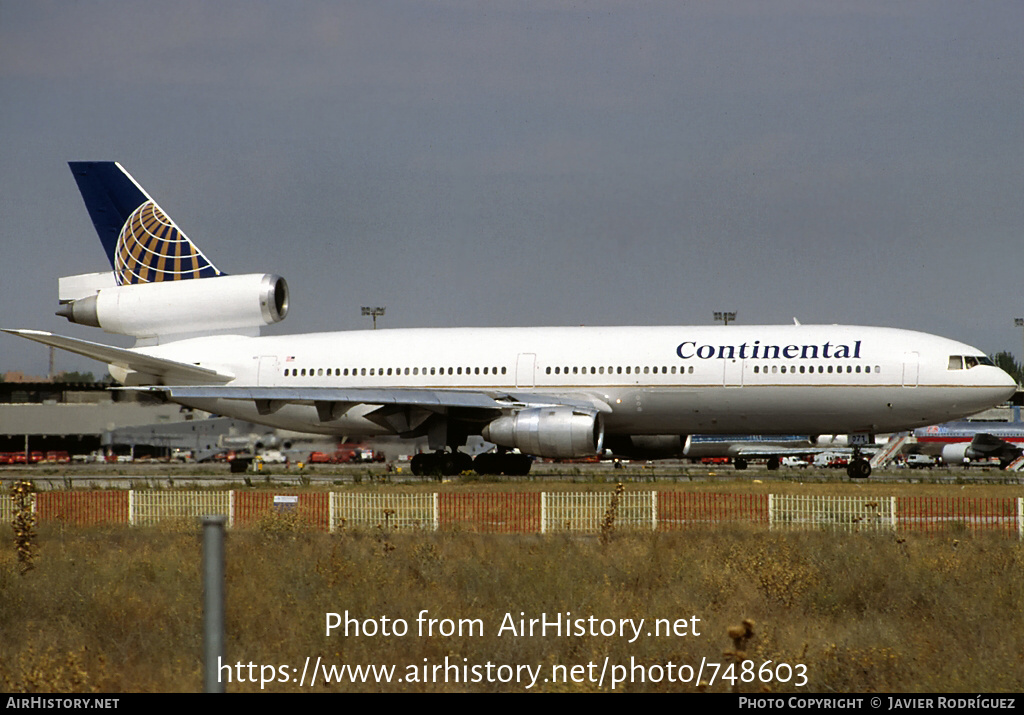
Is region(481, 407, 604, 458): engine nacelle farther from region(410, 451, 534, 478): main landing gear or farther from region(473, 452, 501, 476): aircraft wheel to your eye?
region(473, 452, 501, 476): aircraft wheel

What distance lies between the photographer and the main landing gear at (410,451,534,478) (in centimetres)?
3647

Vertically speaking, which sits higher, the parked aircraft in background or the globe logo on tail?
the globe logo on tail

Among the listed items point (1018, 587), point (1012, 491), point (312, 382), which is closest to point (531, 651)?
point (1018, 587)

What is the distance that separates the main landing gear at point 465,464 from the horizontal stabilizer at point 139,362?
798 cm

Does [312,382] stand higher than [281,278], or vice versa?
[281,278]

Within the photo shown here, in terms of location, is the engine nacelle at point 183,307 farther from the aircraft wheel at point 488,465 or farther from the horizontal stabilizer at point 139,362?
the aircraft wheel at point 488,465

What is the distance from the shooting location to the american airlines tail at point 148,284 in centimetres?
4031

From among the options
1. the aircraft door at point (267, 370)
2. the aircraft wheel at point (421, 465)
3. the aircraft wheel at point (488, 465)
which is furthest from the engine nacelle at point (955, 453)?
the aircraft door at point (267, 370)

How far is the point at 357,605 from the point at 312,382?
25.5 metres

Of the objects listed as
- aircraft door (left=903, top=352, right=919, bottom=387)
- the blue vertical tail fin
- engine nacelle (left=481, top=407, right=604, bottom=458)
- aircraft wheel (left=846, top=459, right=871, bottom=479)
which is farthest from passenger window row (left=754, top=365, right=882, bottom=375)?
the blue vertical tail fin

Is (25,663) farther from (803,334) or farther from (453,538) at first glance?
(803,334)

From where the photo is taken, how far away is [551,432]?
32.8 m

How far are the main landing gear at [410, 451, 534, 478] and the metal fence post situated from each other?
30.6 meters
